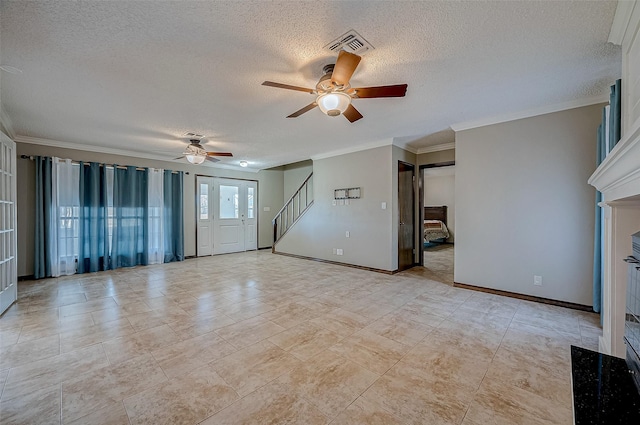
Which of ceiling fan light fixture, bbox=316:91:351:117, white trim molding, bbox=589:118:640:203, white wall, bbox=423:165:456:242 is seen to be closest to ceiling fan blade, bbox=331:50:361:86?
ceiling fan light fixture, bbox=316:91:351:117

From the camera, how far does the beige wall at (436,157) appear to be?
528cm

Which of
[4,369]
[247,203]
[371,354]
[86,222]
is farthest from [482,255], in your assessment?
[86,222]

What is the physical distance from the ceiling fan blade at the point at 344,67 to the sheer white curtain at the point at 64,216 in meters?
5.72

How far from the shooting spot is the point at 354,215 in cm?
561

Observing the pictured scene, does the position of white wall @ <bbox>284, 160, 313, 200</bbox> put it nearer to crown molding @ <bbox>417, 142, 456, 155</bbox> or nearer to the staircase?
the staircase

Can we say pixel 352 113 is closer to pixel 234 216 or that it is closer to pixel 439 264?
pixel 439 264

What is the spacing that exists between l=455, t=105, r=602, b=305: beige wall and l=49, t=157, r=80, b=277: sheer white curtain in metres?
6.97

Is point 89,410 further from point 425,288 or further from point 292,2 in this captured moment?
point 425,288

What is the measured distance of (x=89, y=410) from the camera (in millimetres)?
1628

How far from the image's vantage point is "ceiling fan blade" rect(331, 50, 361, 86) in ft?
6.26

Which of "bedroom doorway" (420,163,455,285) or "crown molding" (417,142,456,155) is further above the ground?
"crown molding" (417,142,456,155)

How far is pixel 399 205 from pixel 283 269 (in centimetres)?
270

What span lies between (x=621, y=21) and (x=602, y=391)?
2.27 m

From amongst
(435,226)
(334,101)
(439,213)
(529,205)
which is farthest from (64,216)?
(439,213)
